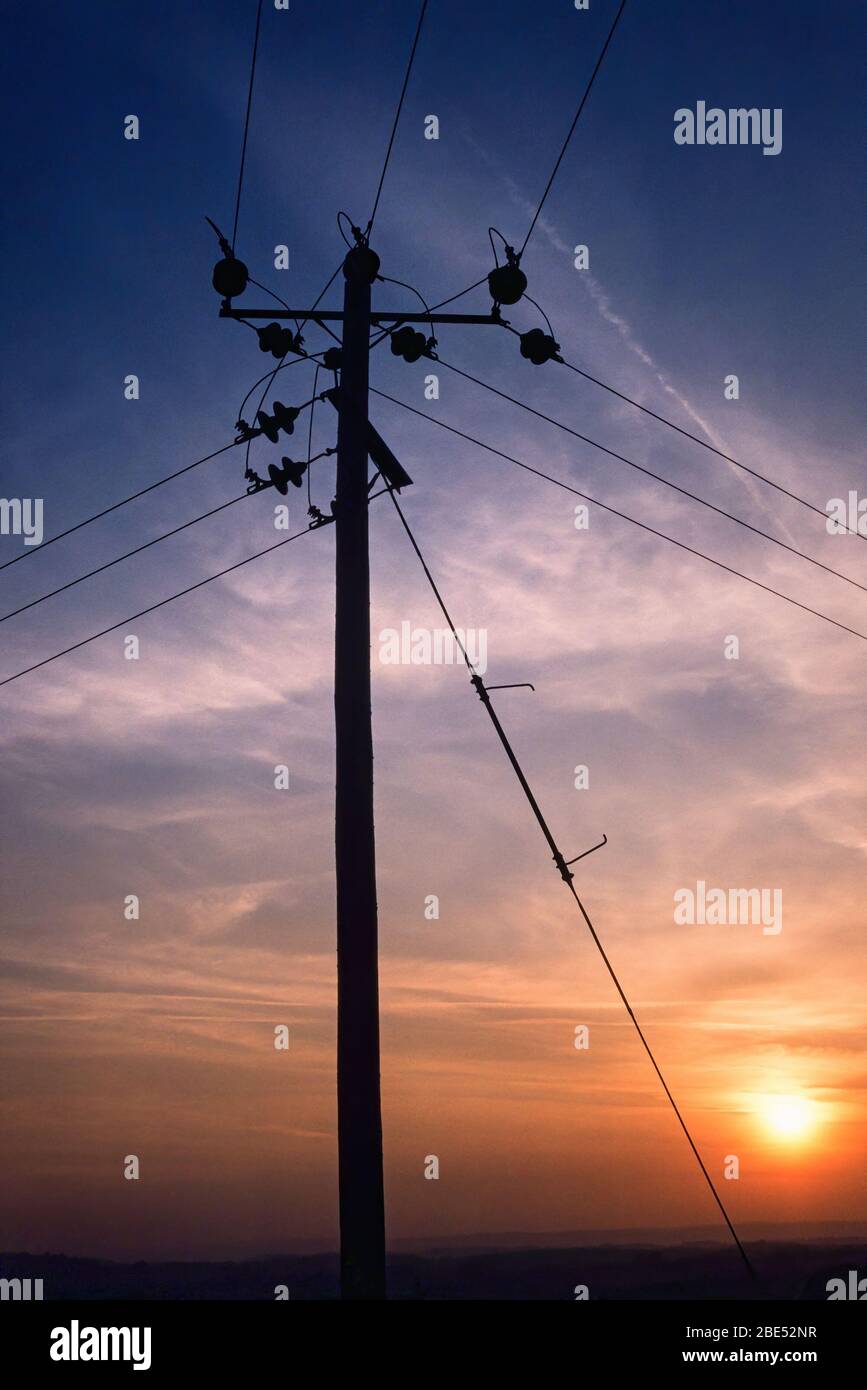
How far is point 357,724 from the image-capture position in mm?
8977

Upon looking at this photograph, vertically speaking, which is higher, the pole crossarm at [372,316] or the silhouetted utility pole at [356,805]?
the pole crossarm at [372,316]

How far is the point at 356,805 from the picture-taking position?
881cm

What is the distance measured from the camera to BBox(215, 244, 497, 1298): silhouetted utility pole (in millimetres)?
8094

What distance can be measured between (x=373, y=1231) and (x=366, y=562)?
516 centimetres

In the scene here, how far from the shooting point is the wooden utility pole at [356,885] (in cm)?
808

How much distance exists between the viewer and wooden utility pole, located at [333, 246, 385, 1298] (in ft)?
26.5

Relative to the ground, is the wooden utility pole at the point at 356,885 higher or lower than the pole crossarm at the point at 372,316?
lower

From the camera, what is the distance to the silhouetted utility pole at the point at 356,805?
8094 millimetres

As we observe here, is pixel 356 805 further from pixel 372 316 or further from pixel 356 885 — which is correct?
pixel 372 316

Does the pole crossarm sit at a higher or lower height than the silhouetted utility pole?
higher

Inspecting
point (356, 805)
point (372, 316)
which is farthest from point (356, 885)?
point (372, 316)

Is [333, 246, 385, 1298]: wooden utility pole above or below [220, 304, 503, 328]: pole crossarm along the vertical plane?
below
